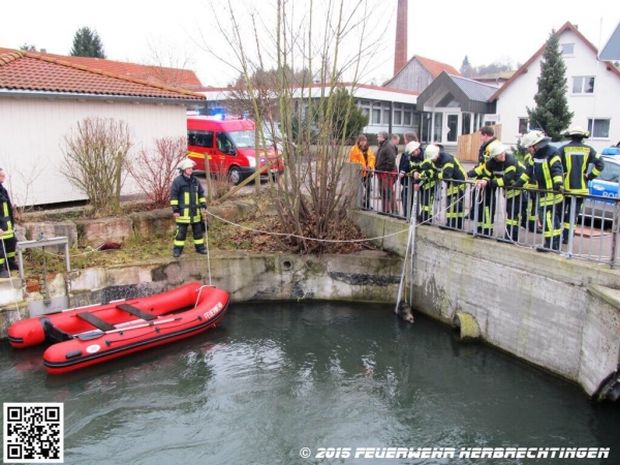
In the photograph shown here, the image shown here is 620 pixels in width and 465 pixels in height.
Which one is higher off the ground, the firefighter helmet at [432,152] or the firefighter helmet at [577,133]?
the firefighter helmet at [577,133]

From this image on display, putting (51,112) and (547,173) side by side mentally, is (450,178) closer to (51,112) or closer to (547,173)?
(547,173)

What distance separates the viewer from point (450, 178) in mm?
9242

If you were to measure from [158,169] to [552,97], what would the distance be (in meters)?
20.0

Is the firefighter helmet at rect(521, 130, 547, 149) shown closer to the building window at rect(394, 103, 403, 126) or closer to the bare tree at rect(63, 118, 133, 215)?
the bare tree at rect(63, 118, 133, 215)

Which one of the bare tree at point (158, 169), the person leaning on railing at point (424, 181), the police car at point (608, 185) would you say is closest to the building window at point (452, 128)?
the police car at point (608, 185)

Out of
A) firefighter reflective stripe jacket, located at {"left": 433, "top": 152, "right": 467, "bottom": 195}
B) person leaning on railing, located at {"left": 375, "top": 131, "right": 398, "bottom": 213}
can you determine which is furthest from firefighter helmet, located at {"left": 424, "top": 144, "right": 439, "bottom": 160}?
person leaning on railing, located at {"left": 375, "top": 131, "right": 398, "bottom": 213}

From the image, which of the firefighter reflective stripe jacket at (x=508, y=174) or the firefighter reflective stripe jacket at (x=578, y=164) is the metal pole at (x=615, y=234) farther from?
the firefighter reflective stripe jacket at (x=508, y=174)

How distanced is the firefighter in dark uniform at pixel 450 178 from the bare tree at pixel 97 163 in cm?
603

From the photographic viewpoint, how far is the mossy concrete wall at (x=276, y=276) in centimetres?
987

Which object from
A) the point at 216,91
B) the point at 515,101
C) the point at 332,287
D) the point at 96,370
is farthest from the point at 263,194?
the point at 515,101

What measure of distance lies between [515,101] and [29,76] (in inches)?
941

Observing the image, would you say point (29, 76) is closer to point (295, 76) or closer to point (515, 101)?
point (295, 76)

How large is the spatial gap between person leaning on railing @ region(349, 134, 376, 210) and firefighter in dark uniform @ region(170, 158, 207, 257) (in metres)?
3.18

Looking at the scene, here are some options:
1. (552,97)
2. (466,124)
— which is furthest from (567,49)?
(466,124)
